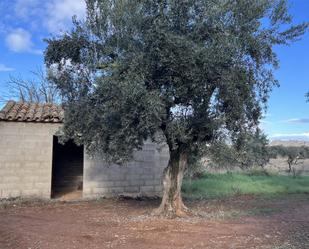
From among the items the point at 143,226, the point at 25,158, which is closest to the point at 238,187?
the point at 25,158

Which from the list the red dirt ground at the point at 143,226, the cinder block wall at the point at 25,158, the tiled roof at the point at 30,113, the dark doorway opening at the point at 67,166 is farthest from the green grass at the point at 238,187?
the tiled roof at the point at 30,113

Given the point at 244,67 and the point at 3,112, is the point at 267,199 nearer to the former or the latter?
the point at 244,67

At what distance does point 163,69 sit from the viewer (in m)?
10.0

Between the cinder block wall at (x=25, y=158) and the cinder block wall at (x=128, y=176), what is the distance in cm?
161

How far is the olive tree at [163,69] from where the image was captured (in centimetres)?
964

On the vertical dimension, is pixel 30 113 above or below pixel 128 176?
above

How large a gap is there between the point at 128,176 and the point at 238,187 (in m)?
5.82

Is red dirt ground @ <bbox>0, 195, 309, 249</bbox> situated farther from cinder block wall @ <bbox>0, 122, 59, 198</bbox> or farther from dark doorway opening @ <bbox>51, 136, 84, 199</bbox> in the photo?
dark doorway opening @ <bbox>51, 136, 84, 199</bbox>

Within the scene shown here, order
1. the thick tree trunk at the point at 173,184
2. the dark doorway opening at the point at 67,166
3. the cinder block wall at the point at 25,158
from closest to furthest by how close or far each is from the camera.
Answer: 1. the thick tree trunk at the point at 173,184
2. the cinder block wall at the point at 25,158
3. the dark doorway opening at the point at 67,166

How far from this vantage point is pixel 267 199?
58.1 ft

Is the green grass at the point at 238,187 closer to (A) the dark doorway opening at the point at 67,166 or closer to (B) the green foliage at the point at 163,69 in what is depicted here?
(A) the dark doorway opening at the point at 67,166

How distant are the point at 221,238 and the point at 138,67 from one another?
14.0ft

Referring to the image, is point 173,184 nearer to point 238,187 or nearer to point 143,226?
point 143,226

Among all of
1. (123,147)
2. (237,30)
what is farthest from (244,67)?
(123,147)
